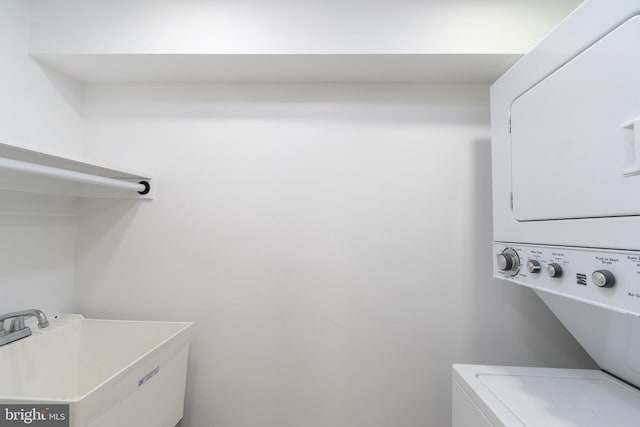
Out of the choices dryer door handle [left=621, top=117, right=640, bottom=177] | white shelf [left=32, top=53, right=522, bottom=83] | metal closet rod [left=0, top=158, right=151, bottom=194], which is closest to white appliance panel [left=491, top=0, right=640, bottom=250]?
dryer door handle [left=621, top=117, right=640, bottom=177]

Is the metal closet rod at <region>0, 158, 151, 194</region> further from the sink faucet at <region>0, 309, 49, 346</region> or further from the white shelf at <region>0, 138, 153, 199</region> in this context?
the sink faucet at <region>0, 309, 49, 346</region>

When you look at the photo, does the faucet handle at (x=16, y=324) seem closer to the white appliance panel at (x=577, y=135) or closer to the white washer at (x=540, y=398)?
the white washer at (x=540, y=398)

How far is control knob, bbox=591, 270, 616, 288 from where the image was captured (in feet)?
2.26

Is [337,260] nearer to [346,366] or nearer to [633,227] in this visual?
[346,366]

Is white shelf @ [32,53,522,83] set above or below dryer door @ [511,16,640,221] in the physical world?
above

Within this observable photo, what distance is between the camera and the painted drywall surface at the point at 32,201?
4.09 ft

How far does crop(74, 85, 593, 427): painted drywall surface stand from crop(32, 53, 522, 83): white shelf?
0.24 feet

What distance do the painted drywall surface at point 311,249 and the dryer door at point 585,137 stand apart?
54 centimetres

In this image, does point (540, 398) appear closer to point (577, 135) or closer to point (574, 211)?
→ point (574, 211)

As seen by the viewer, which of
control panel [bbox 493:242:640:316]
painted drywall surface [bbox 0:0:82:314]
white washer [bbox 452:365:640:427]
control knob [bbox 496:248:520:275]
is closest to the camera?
control panel [bbox 493:242:640:316]

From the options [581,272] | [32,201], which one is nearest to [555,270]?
[581,272]

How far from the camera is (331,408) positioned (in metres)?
1.44

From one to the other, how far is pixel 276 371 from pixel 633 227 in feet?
5.15

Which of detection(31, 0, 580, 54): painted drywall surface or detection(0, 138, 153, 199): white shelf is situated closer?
detection(0, 138, 153, 199): white shelf
